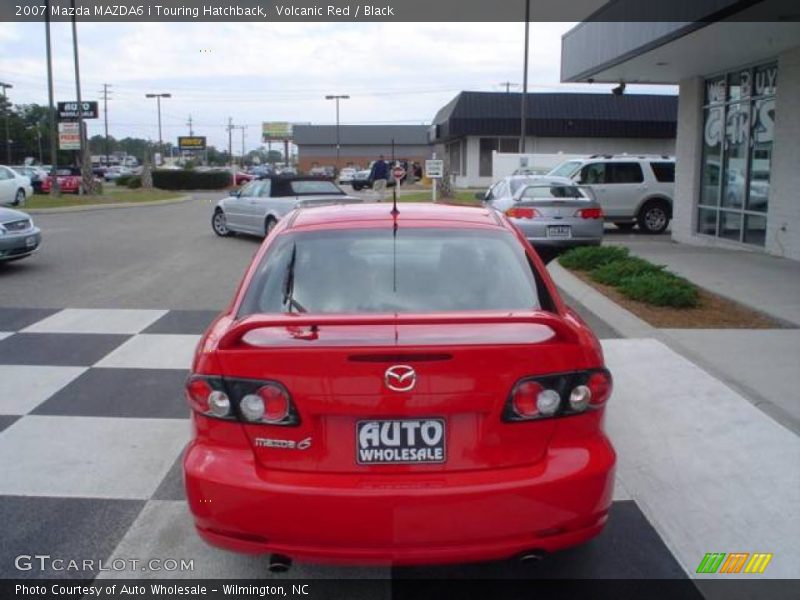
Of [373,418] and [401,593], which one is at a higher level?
[373,418]

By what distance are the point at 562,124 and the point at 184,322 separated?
4216 cm

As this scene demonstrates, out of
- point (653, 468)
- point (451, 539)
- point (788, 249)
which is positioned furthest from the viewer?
point (788, 249)

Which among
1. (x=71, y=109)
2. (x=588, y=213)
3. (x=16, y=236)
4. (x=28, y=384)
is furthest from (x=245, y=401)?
(x=71, y=109)

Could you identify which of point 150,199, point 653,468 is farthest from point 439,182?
point 653,468

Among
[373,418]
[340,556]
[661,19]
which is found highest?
[661,19]

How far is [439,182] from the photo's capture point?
113 feet

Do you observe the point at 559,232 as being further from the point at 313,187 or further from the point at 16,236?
the point at 16,236

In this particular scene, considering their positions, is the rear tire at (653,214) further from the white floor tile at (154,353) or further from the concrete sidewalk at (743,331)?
the white floor tile at (154,353)

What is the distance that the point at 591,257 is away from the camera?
1267 cm

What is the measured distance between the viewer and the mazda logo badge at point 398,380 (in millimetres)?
3076

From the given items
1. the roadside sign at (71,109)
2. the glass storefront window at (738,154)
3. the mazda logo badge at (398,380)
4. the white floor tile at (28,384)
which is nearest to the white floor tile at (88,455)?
the white floor tile at (28,384)

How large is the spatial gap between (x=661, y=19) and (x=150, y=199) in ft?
90.9

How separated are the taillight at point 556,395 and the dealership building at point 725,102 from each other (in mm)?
8031

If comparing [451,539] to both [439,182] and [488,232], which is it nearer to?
[488,232]
